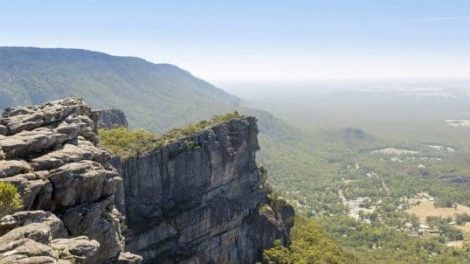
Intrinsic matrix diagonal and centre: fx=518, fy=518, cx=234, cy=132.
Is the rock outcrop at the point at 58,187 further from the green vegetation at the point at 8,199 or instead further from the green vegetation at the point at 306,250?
the green vegetation at the point at 306,250

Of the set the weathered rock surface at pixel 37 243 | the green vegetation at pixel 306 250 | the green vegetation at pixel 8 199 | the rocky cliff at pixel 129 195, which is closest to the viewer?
the weathered rock surface at pixel 37 243

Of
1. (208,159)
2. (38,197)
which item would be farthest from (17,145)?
(208,159)

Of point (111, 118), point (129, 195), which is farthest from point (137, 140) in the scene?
point (111, 118)

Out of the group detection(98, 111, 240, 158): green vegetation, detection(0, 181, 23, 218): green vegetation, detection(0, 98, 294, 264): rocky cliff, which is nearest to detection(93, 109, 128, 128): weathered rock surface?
detection(0, 98, 294, 264): rocky cliff

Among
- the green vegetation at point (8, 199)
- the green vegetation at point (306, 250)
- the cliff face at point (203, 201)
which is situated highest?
the green vegetation at point (8, 199)

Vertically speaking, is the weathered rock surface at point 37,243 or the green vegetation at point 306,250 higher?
the weathered rock surface at point 37,243

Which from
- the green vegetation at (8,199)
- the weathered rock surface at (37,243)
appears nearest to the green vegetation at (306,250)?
the weathered rock surface at (37,243)

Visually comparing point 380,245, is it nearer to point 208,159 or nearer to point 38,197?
point 208,159
